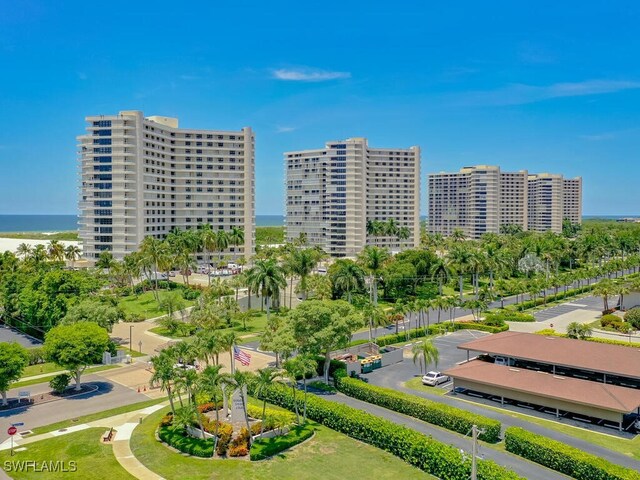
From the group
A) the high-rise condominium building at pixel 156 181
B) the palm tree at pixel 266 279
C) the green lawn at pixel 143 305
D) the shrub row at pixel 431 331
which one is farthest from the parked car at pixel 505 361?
the high-rise condominium building at pixel 156 181

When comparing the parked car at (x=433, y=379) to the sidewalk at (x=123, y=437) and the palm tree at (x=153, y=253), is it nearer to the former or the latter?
the sidewalk at (x=123, y=437)

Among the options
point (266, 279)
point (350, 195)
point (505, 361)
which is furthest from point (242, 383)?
point (350, 195)

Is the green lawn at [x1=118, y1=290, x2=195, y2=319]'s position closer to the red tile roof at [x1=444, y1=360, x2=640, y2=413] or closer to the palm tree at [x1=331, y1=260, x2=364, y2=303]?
Answer: the palm tree at [x1=331, y1=260, x2=364, y2=303]

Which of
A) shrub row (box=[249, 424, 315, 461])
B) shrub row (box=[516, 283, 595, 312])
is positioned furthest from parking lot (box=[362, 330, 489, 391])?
shrub row (box=[516, 283, 595, 312])

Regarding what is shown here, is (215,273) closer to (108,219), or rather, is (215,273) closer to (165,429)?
(108,219)

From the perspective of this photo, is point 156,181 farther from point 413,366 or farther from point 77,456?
point 77,456

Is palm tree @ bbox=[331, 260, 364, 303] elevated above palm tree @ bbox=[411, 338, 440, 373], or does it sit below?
above

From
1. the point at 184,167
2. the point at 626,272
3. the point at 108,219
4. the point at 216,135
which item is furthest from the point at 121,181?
the point at 626,272
